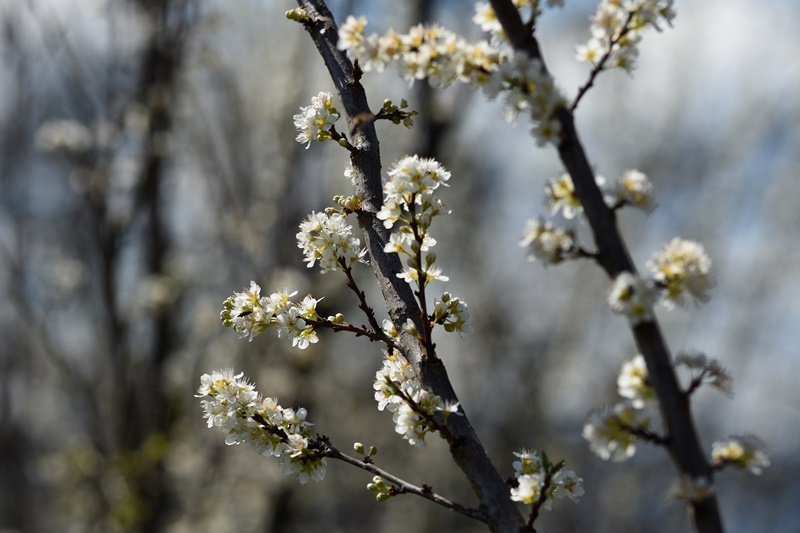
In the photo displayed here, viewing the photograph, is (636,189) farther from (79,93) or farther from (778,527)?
(778,527)

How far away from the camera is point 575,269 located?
46.0ft

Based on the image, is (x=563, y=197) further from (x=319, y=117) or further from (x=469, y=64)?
(x=319, y=117)

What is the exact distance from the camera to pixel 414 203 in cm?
180

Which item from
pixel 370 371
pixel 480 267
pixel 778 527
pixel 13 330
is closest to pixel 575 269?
pixel 480 267

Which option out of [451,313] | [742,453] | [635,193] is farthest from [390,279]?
[742,453]

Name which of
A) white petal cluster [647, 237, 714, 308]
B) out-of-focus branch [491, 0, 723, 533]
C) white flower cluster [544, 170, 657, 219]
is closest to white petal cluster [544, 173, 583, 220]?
white flower cluster [544, 170, 657, 219]

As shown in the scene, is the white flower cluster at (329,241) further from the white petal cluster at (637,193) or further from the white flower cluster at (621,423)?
the white flower cluster at (621,423)

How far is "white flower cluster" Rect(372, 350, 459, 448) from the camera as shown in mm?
1818

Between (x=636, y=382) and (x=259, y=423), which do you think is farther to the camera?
(x=259, y=423)

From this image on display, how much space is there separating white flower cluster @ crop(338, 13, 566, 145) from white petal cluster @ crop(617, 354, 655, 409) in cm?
44

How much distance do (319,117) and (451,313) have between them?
0.63m

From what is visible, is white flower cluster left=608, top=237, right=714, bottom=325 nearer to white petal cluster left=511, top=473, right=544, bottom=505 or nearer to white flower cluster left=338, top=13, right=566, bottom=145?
white flower cluster left=338, top=13, right=566, bottom=145

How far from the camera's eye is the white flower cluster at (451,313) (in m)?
1.99

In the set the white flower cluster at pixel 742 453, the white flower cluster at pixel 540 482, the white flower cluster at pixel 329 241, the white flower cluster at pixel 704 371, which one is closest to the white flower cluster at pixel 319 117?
the white flower cluster at pixel 329 241
